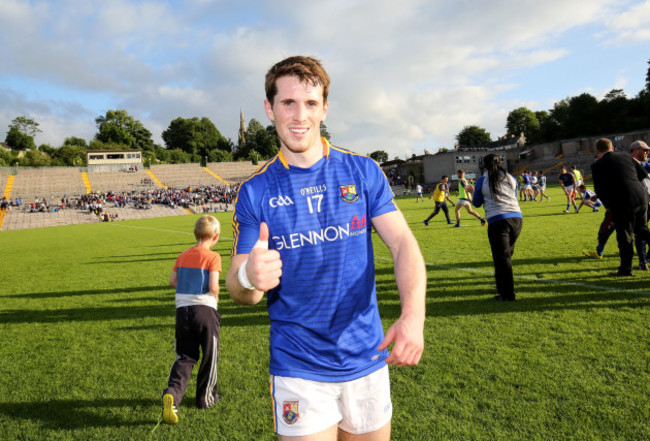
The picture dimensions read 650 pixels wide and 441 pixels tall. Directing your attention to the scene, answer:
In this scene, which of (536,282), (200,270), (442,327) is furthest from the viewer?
(536,282)

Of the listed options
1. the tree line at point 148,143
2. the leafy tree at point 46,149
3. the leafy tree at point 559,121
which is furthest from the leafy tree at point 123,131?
the leafy tree at point 559,121

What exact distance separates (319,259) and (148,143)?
417ft

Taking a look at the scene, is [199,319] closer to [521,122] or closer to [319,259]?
[319,259]

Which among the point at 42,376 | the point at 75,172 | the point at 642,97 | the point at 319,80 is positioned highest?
the point at 642,97

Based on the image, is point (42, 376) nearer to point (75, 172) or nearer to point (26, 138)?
point (75, 172)

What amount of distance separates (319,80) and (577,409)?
11.7ft

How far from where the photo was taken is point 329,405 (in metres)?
1.95

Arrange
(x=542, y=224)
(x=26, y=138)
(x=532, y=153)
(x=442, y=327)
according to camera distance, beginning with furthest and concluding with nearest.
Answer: (x=26, y=138)
(x=532, y=153)
(x=542, y=224)
(x=442, y=327)

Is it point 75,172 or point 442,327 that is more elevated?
point 75,172

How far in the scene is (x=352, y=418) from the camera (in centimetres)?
197

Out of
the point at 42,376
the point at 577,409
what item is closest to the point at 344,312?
the point at 577,409

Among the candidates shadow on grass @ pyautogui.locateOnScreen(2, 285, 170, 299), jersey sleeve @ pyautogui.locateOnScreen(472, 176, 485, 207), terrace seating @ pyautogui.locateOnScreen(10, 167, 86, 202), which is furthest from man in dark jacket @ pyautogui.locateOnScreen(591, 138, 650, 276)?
terrace seating @ pyautogui.locateOnScreen(10, 167, 86, 202)

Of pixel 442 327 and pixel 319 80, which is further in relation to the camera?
pixel 442 327

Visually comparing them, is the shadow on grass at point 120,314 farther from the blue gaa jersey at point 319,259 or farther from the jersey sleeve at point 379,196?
the jersey sleeve at point 379,196
